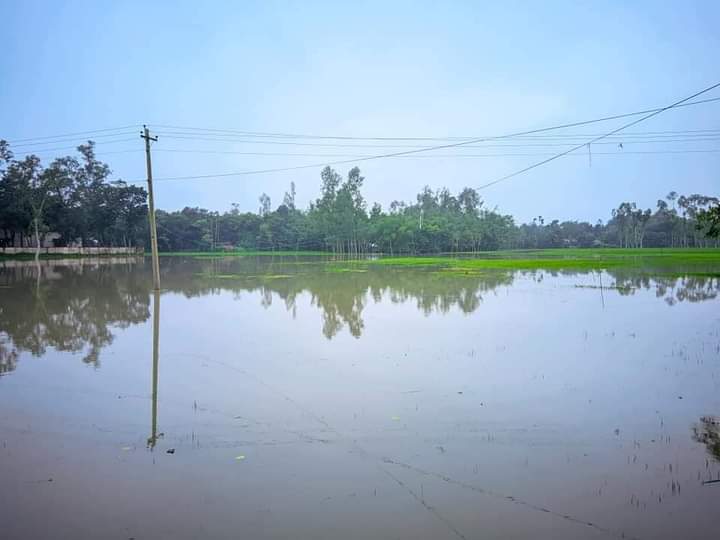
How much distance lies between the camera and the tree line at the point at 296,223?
5716cm

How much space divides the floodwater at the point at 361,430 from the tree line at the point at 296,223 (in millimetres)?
51357

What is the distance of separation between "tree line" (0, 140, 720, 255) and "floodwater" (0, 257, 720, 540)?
51.4 metres

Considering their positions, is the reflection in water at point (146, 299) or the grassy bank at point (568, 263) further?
the grassy bank at point (568, 263)

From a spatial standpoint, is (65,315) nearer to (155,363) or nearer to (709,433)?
(155,363)

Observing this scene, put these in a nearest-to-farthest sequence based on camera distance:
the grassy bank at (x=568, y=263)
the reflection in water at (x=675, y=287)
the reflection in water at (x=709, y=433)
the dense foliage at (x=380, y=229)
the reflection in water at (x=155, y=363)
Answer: the reflection in water at (x=709, y=433) → the reflection in water at (x=155, y=363) → the reflection in water at (x=675, y=287) → the grassy bank at (x=568, y=263) → the dense foliage at (x=380, y=229)

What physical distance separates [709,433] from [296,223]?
91667 millimetres

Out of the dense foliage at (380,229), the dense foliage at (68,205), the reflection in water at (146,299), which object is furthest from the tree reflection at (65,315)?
the dense foliage at (380,229)

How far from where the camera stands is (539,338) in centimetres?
1157

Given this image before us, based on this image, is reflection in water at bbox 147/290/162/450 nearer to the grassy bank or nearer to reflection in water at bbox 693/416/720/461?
reflection in water at bbox 693/416/720/461

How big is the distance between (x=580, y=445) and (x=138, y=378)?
21.4 ft

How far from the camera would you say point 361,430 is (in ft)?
19.7

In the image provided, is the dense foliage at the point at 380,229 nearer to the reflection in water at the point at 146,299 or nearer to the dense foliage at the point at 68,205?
the dense foliage at the point at 68,205

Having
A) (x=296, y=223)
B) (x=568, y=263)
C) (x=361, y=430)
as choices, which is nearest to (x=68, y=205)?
(x=296, y=223)

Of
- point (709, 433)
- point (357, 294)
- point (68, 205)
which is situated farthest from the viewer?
point (68, 205)
